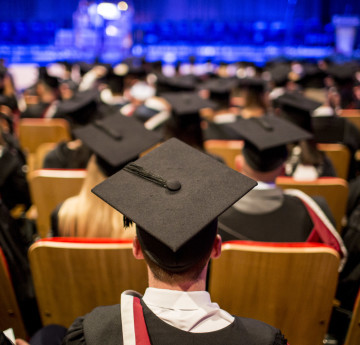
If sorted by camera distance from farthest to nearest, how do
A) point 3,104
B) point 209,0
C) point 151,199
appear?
point 209,0
point 3,104
point 151,199

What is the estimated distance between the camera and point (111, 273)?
147 centimetres

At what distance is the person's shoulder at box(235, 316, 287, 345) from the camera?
953 mm

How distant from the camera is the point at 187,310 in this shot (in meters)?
0.95

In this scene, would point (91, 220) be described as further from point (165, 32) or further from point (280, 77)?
point (165, 32)

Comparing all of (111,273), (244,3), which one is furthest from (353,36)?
(111,273)

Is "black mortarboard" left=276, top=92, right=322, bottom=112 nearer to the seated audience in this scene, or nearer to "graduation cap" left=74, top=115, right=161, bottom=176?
"graduation cap" left=74, top=115, right=161, bottom=176

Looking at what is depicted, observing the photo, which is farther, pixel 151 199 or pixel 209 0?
pixel 209 0

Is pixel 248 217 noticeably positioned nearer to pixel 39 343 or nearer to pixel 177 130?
pixel 39 343

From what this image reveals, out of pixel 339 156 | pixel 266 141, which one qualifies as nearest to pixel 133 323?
pixel 266 141

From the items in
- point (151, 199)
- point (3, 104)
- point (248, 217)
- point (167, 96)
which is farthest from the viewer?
point (3, 104)

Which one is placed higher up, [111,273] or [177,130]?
[177,130]

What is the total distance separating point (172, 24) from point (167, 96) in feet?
48.3

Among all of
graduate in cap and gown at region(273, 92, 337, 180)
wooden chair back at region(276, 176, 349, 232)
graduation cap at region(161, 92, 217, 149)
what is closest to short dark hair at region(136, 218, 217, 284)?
wooden chair back at region(276, 176, 349, 232)

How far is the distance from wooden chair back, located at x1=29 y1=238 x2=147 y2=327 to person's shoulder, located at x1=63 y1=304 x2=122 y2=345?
39 cm
